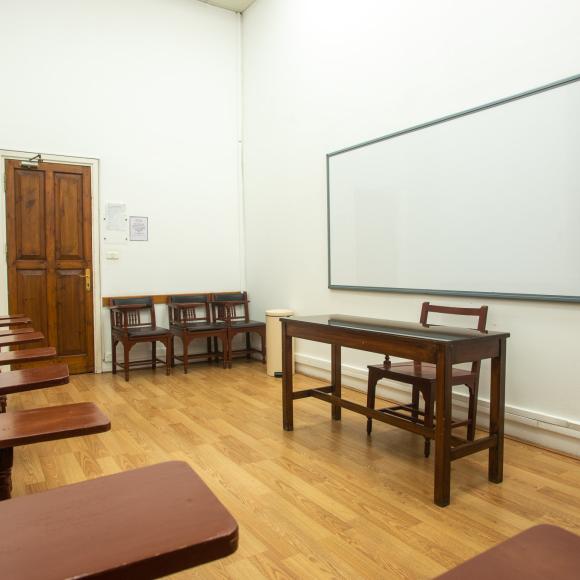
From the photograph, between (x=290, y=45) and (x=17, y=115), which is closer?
(x=17, y=115)

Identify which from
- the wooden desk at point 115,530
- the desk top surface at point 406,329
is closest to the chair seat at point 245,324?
the desk top surface at point 406,329

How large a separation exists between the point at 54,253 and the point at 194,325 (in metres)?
1.56

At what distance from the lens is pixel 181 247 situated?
5656mm

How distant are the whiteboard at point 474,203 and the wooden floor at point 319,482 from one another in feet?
3.53

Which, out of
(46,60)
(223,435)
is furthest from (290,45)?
(223,435)

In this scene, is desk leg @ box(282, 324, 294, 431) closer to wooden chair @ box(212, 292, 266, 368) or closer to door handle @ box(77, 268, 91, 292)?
wooden chair @ box(212, 292, 266, 368)

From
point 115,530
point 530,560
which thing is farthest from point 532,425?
point 115,530

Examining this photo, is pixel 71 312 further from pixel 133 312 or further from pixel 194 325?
pixel 194 325

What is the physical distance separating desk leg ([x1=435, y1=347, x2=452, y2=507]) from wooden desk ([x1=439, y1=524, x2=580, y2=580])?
1.38 meters

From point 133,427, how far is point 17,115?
10.8 feet

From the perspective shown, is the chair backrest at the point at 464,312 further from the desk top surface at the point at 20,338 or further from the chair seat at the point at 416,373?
the desk top surface at the point at 20,338

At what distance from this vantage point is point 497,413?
100 inches

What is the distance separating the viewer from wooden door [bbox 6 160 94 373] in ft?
15.7

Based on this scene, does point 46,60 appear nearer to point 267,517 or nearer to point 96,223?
point 96,223
